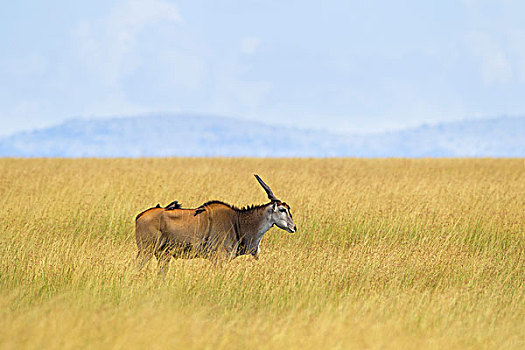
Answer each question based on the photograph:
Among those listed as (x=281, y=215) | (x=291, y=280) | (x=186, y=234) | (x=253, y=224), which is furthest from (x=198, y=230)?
(x=291, y=280)

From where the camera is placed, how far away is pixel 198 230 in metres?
8.28

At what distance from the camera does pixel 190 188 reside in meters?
17.1

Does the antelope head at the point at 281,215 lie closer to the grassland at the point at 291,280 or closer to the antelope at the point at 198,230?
the antelope at the point at 198,230

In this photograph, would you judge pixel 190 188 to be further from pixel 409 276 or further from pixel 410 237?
pixel 409 276

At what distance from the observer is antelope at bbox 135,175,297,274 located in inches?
325

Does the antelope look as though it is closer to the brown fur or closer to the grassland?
the brown fur

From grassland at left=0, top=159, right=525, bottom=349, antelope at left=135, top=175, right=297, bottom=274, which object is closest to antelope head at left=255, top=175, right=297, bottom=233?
antelope at left=135, top=175, right=297, bottom=274

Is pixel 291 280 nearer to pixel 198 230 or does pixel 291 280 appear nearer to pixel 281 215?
pixel 281 215

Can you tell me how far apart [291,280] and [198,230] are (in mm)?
1391

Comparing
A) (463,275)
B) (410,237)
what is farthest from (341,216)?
(463,275)

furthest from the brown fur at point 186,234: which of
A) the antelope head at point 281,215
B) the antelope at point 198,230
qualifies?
the antelope head at point 281,215

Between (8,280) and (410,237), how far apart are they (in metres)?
7.33

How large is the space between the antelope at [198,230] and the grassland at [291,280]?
0.70ft

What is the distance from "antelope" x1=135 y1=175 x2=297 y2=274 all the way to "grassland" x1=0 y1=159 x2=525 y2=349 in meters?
0.21
